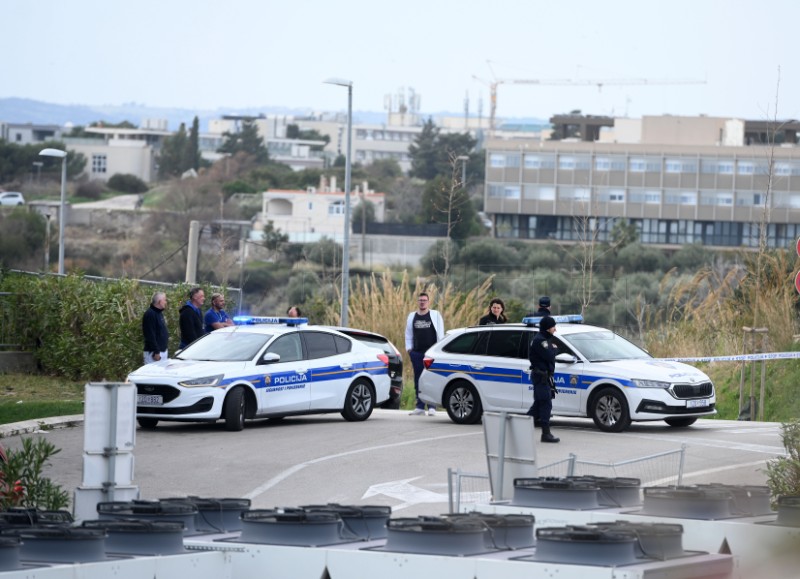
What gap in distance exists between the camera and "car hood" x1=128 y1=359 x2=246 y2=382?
1911 cm

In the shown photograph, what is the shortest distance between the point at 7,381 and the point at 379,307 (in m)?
7.83

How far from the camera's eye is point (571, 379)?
19484mm

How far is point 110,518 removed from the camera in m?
7.57

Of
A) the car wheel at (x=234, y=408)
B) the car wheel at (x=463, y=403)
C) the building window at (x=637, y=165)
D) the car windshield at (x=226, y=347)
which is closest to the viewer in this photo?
the car wheel at (x=234, y=408)

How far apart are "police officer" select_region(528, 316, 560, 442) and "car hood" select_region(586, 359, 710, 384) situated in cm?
127

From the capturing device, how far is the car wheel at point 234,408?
19203 mm

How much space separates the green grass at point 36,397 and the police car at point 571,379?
18.1ft

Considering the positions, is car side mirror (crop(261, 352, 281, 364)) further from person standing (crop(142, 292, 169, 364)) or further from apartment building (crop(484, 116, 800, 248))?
apartment building (crop(484, 116, 800, 248))

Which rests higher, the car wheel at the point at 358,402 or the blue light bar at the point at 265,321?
the blue light bar at the point at 265,321

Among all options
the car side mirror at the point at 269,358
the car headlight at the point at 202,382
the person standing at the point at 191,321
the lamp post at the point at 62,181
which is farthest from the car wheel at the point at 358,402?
the lamp post at the point at 62,181

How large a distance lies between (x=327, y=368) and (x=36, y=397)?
5.80 metres

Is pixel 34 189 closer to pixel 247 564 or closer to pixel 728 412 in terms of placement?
pixel 728 412

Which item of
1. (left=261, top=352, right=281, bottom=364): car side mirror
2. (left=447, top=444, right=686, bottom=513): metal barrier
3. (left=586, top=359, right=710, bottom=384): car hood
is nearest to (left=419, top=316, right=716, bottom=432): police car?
(left=586, top=359, right=710, bottom=384): car hood

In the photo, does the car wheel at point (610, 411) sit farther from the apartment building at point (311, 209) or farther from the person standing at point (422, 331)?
the apartment building at point (311, 209)
